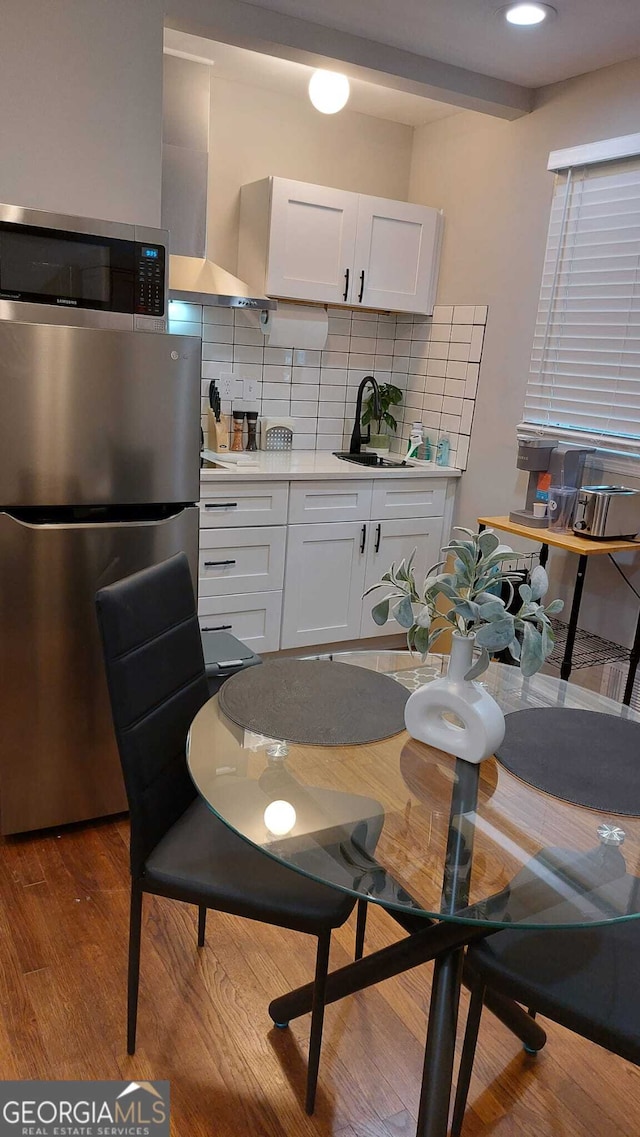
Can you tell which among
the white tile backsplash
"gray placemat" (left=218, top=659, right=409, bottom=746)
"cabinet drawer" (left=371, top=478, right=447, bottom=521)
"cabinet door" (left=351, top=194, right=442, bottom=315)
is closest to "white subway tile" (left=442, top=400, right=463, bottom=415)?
the white tile backsplash

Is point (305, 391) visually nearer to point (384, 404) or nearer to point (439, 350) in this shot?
point (384, 404)

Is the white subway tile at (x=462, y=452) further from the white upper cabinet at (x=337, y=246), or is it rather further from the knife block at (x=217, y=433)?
the knife block at (x=217, y=433)

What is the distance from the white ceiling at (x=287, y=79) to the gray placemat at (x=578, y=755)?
260 cm

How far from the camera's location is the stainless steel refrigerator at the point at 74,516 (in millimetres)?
2018

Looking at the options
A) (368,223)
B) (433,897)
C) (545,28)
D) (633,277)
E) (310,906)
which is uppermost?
(545,28)

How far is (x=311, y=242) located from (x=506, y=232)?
33.8 inches

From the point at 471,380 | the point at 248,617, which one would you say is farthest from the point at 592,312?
the point at 248,617

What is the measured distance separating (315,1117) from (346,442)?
124 inches

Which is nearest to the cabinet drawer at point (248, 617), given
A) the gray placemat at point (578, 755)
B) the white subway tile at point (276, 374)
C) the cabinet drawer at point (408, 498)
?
the cabinet drawer at point (408, 498)

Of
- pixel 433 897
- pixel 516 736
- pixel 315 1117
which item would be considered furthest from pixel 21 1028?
pixel 516 736

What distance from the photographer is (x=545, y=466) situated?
9.84 feet

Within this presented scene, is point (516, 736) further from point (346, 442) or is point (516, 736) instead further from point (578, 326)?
point (346, 442)

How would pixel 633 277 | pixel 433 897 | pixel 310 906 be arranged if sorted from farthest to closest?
pixel 633 277 → pixel 310 906 → pixel 433 897

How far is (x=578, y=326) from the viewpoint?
10.1 ft
